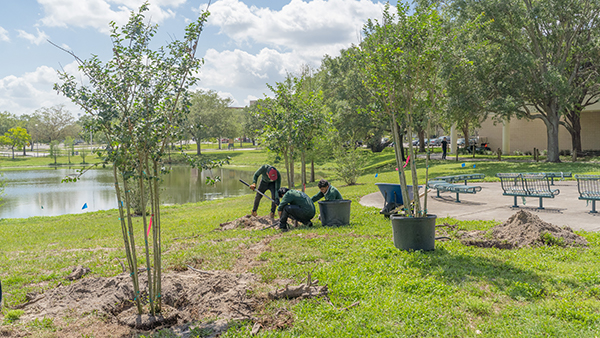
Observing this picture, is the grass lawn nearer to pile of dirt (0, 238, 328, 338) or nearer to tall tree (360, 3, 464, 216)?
pile of dirt (0, 238, 328, 338)

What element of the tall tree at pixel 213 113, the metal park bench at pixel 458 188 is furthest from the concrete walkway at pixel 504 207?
the tall tree at pixel 213 113

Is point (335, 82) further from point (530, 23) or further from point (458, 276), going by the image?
point (458, 276)

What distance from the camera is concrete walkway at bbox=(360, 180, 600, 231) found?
8945 mm

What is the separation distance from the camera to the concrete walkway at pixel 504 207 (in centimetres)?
895

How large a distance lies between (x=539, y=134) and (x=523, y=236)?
35.3m

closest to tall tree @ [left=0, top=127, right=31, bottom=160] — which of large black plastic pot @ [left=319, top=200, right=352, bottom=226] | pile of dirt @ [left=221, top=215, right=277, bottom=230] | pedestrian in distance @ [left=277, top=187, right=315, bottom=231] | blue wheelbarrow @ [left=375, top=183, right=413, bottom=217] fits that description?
pile of dirt @ [left=221, top=215, right=277, bottom=230]

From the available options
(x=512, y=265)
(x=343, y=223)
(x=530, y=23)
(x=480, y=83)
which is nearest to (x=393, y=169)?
(x=480, y=83)

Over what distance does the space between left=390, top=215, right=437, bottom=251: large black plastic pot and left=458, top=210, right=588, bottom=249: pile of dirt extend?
1.04 meters

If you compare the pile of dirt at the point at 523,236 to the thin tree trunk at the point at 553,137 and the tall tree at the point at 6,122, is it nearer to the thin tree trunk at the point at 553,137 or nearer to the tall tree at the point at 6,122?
the thin tree trunk at the point at 553,137

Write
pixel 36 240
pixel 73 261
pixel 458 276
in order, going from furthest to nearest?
pixel 36 240 < pixel 73 261 < pixel 458 276

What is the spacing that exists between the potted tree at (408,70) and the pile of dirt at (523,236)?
118 cm

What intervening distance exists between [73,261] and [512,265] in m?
6.92

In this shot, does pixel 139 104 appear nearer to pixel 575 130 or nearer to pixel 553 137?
pixel 553 137

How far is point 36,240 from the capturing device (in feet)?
36.3
